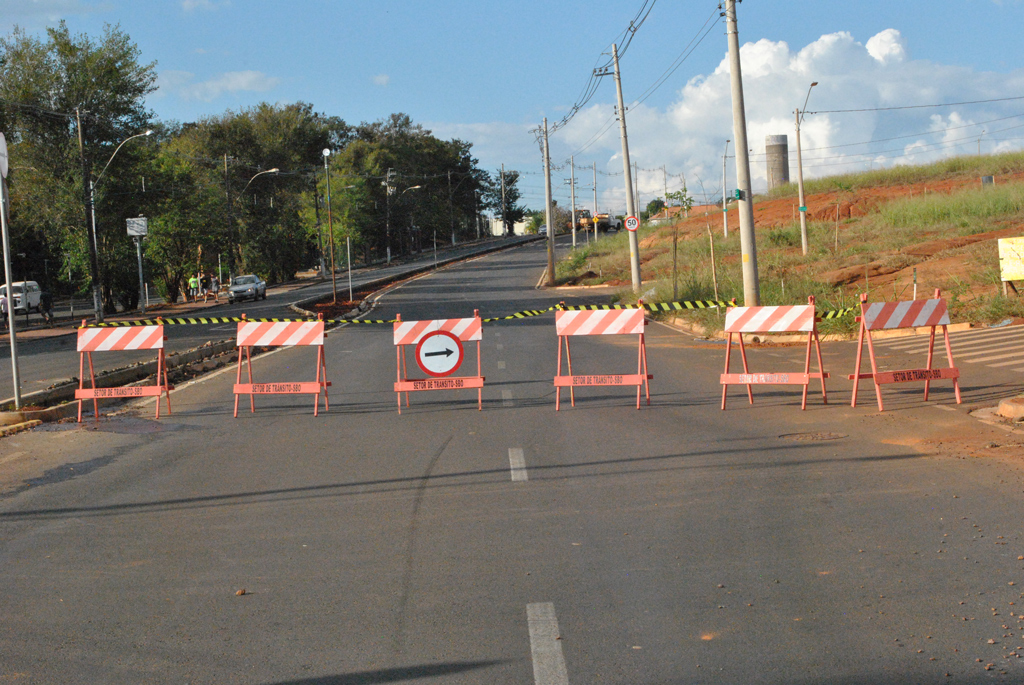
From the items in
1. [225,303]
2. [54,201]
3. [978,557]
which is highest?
[54,201]

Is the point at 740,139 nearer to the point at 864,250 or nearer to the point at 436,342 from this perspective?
the point at 436,342

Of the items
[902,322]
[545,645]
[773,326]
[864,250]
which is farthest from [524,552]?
[864,250]

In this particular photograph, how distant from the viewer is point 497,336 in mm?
25922

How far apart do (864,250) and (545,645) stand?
3369 cm

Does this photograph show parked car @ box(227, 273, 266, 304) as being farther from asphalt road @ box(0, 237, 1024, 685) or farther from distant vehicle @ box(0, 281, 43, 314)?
asphalt road @ box(0, 237, 1024, 685)

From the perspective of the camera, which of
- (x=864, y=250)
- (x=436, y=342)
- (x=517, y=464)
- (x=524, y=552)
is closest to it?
(x=524, y=552)

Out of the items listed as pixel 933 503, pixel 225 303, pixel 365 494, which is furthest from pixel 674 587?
pixel 225 303

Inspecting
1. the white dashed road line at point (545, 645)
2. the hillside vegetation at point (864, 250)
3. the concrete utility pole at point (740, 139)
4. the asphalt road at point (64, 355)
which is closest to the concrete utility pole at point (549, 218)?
the hillside vegetation at point (864, 250)

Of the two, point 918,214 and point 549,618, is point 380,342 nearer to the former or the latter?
point 549,618

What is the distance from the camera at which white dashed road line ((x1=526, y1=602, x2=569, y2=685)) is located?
4.42m

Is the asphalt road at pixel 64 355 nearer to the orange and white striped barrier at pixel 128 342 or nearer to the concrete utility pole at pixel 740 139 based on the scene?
the orange and white striped barrier at pixel 128 342

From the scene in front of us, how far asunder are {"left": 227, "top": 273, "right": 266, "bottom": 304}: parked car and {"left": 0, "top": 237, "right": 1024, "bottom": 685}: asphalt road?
45.7 meters

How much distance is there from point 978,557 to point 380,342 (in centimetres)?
2064

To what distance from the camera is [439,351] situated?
13789 mm
